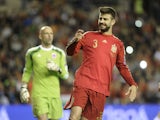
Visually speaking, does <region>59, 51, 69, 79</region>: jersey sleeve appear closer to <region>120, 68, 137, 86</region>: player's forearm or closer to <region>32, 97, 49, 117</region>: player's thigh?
<region>32, 97, 49, 117</region>: player's thigh

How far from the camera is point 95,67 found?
10.1 m

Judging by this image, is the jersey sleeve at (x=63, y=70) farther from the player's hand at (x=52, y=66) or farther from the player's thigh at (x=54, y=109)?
the player's thigh at (x=54, y=109)

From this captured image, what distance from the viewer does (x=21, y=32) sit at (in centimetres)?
2070

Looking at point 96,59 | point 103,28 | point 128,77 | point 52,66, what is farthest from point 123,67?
point 52,66

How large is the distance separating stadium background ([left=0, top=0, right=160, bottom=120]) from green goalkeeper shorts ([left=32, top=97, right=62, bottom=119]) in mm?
5024

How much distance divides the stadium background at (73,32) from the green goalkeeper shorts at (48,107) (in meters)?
5.02

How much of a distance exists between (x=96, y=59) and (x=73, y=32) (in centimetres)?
1086

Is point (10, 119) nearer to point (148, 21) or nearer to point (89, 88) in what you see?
point (89, 88)

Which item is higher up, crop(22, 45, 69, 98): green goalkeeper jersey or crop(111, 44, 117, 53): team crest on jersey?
crop(111, 44, 117, 53): team crest on jersey

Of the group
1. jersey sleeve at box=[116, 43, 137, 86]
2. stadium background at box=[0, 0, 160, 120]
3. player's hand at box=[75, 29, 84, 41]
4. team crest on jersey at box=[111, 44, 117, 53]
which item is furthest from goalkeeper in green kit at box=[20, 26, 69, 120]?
stadium background at box=[0, 0, 160, 120]

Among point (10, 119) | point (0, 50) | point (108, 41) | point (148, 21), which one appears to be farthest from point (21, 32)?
point (108, 41)

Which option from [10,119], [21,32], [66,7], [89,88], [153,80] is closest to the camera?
[89,88]

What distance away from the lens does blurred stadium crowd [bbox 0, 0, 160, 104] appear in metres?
18.2

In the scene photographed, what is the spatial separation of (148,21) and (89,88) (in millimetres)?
12472
